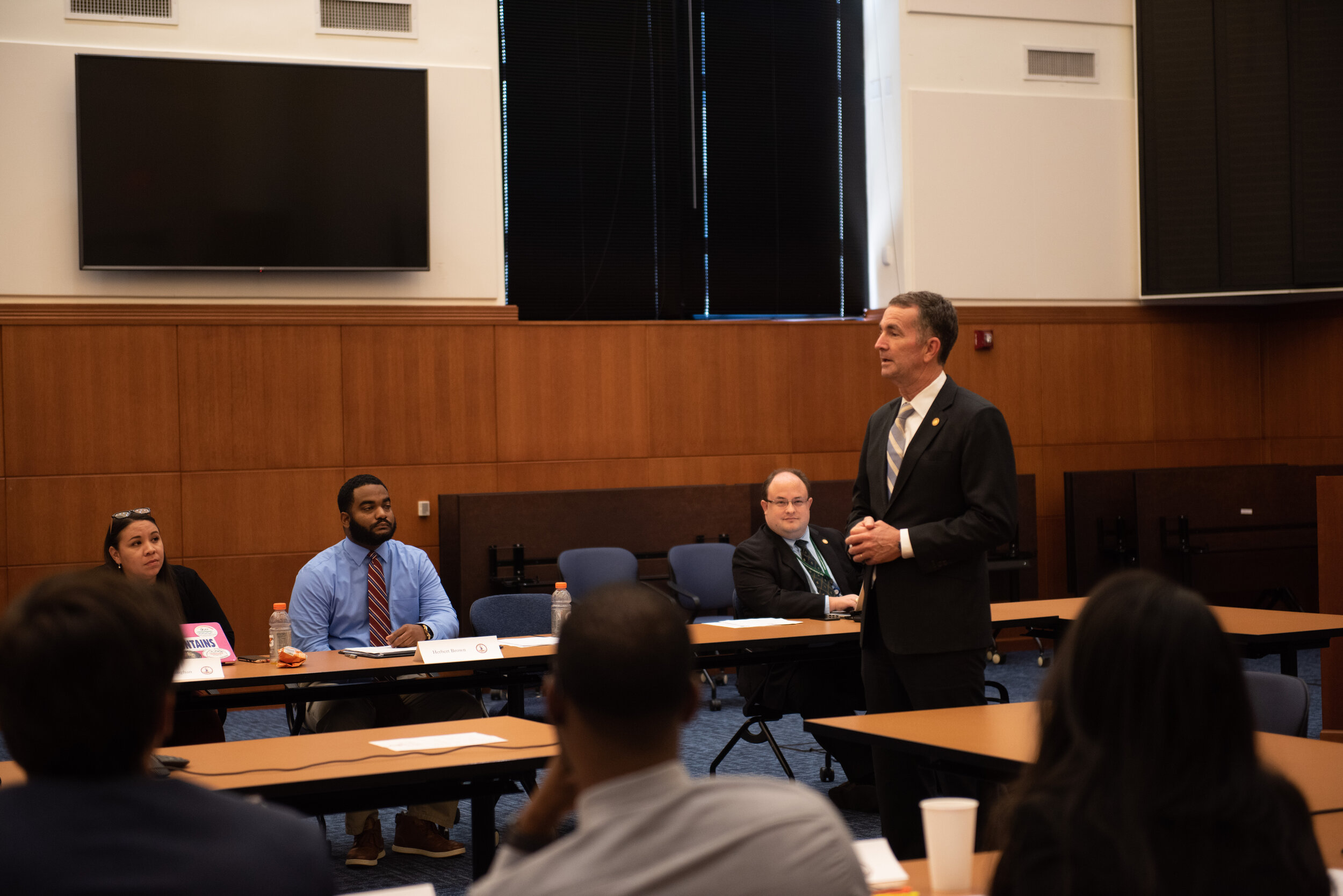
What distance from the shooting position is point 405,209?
25.0ft

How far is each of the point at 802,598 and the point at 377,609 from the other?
1.71m

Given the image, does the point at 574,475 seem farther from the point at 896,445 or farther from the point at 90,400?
the point at 896,445

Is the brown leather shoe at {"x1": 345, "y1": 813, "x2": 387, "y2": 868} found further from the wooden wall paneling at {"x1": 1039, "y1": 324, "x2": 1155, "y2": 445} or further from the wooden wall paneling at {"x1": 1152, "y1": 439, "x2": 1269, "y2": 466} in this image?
the wooden wall paneling at {"x1": 1152, "y1": 439, "x2": 1269, "y2": 466}

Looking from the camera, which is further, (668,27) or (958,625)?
(668,27)

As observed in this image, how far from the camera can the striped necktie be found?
3.62 metres

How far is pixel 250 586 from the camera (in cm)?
737

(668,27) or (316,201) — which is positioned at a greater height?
(668,27)

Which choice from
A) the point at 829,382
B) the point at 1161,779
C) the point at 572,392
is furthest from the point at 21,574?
the point at 1161,779

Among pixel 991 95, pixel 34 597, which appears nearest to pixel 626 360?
pixel 991 95

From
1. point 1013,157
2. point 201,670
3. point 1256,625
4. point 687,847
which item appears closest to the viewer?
point 687,847

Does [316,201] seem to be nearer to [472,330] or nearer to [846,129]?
[472,330]

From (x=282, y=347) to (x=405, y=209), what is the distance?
110cm

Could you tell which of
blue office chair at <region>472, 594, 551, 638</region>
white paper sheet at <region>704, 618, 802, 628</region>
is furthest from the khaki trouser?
white paper sheet at <region>704, 618, 802, 628</region>

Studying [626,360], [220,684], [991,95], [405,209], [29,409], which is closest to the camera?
[220,684]
